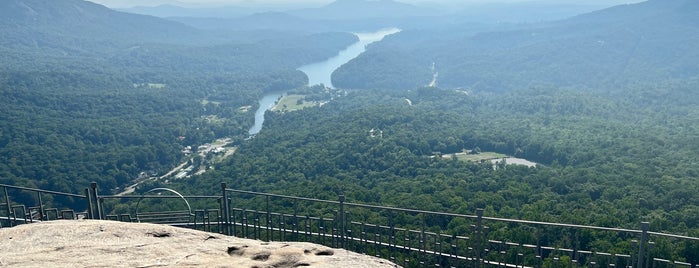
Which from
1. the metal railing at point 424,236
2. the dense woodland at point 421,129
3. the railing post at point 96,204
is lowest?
the dense woodland at point 421,129

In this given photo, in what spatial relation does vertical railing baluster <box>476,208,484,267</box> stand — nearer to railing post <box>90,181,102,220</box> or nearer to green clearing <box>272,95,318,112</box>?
railing post <box>90,181,102,220</box>

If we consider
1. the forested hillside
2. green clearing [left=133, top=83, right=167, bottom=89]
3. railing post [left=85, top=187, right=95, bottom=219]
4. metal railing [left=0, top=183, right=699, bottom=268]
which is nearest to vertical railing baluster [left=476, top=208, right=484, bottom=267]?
metal railing [left=0, top=183, right=699, bottom=268]

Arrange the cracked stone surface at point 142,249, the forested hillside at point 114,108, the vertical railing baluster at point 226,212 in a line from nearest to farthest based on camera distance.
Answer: the cracked stone surface at point 142,249 → the vertical railing baluster at point 226,212 → the forested hillside at point 114,108

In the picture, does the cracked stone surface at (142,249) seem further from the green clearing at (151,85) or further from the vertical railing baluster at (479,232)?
the green clearing at (151,85)

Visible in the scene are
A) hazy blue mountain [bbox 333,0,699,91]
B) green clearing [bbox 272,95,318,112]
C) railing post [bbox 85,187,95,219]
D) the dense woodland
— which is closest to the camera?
railing post [bbox 85,187,95,219]

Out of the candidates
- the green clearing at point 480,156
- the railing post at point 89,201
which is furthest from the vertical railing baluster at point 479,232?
the green clearing at point 480,156

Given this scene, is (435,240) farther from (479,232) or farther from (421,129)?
(421,129)

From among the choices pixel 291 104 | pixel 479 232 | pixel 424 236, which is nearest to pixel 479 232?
pixel 479 232
